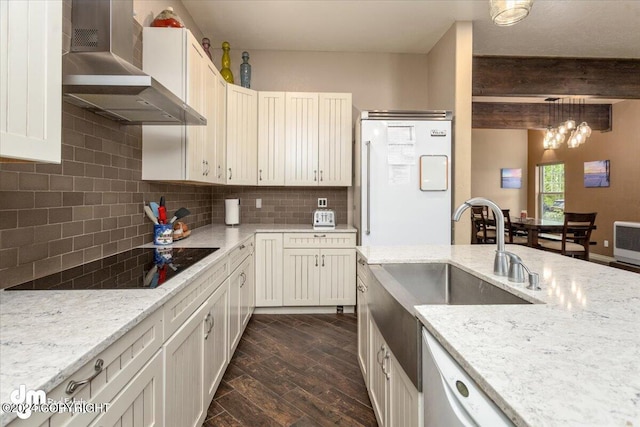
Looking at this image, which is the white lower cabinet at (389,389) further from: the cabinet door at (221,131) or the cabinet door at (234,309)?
the cabinet door at (221,131)

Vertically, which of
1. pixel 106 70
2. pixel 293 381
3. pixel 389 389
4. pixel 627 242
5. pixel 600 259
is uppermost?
pixel 106 70

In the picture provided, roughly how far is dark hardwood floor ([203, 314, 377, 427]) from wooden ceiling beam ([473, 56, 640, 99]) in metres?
3.21

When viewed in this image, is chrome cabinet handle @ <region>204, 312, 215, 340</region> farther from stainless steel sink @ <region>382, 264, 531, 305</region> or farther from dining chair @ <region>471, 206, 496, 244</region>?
dining chair @ <region>471, 206, 496, 244</region>

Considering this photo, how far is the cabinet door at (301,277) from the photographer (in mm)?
3104

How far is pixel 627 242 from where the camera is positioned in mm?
4980

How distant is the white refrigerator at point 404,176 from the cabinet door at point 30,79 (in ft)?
7.57

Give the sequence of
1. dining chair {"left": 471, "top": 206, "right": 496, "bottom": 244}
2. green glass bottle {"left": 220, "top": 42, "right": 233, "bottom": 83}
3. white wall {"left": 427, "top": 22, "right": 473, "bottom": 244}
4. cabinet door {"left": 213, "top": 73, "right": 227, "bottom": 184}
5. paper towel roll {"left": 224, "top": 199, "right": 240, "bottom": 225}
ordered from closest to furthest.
A: cabinet door {"left": 213, "top": 73, "right": 227, "bottom": 184}, white wall {"left": 427, "top": 22, "right": 473, "bottom": 244}, green glass bottle {"left": 220, "top": 42, "right": 233, "bottom": 83}, paper towel roll {"left": 224, "top": 199, "right": 240, "bottom": 225}, dining chair {"left": 471, "top": 206, "right": 496, "bottom": 244}

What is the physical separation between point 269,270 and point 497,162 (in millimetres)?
7023

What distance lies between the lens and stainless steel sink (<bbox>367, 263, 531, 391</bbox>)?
1.00 meters

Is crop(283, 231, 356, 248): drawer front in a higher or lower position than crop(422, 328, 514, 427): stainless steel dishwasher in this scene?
higher

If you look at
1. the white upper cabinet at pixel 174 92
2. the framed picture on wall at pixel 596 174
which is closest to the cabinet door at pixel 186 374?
the white upper cabinet at pixel 174 92

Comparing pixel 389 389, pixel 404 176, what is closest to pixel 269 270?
pixel 404 176

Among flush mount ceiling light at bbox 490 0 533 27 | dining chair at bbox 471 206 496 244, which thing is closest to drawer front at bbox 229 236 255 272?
flush mount ceiling light at bbox 490 0 533 27

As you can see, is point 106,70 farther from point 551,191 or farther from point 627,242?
point 551,191
